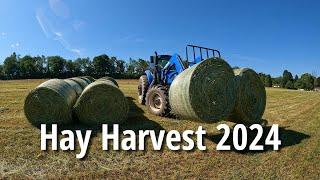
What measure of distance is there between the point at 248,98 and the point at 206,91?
1892mm

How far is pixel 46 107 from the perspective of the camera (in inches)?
426

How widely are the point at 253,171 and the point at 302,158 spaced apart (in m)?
1.49

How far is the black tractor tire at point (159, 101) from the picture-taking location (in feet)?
42.3

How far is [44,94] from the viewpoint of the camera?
1090cm

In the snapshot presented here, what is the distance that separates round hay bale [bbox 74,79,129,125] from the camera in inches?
→ 441

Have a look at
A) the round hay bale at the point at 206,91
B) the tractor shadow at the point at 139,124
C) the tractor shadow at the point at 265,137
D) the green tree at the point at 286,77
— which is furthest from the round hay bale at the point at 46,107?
the green tree at the point at 286,77

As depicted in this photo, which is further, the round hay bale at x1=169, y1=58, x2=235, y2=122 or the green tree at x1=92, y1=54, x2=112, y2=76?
the green tree at x1=92, y1=54, x2=112, y2=76

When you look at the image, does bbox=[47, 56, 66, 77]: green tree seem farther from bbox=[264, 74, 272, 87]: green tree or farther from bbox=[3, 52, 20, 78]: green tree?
bbox=[264, 74, 272, 87]: green tree

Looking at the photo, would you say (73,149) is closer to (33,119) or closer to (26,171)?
(26,171)

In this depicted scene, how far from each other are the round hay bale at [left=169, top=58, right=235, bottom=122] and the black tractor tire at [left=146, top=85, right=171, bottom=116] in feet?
8.68

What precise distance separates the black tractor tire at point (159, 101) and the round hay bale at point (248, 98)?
2601 mm

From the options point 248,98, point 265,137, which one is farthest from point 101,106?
point 265,137

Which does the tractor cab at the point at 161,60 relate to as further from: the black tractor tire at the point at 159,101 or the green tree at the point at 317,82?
the green tree at the point at 317,82

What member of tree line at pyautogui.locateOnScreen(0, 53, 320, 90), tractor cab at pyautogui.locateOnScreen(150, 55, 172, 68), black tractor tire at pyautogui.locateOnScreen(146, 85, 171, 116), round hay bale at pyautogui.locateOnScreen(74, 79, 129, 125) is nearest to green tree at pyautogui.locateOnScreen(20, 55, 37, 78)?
tree line at pyautogui.locateOnScreen(0, 53, 320, 90)
